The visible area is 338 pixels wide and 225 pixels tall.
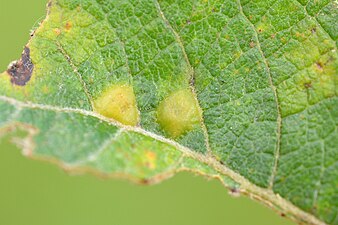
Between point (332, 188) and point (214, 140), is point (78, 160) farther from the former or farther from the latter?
point (332, 188)

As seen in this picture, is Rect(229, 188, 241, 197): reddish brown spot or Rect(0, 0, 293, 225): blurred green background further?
Rect(0, 0, 293, 225): blurred green background

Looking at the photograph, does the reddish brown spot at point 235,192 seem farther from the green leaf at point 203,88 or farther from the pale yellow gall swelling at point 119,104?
the pale yellow gall swelling at point 119,104

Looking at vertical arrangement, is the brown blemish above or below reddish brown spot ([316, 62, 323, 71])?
above

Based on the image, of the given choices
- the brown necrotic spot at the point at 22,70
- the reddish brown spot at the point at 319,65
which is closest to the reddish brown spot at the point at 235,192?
the reddish brown spot at the point at 319,65

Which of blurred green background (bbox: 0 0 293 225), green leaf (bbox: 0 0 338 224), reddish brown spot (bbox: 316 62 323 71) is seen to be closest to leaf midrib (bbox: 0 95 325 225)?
green leaf (bbox: 0 0 338 224)

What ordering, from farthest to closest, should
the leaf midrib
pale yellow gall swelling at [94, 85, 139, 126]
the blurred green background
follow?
the blurred green background
pale yellow gall swelling at [94, 85, 139, 126]
the leaf midrib

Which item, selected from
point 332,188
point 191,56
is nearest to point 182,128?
point 191,56

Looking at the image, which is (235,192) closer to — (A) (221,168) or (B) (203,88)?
(A) (221,168)

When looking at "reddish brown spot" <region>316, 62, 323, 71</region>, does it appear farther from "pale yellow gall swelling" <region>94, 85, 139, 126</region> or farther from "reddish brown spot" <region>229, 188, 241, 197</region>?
"pale yellow gall swelling" <region>94, 85, 139, 126</region>
